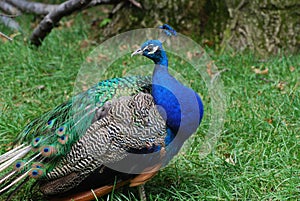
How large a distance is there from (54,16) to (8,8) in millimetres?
1598

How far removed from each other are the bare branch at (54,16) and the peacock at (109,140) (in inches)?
96.1

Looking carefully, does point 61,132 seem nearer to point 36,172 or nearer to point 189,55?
point 36,172

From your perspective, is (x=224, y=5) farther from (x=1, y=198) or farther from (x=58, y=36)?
(x=1, y=198)

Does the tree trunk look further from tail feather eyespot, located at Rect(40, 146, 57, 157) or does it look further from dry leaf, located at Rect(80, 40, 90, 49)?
tail feather eyespot, located at Rect(40, 146, 57, 157)

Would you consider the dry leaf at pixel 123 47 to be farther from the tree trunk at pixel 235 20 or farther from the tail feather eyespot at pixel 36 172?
the tail feather eyespot at pixel 36 172

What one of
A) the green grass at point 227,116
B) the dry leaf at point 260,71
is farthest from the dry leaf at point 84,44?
the dry leaf at point 260,71

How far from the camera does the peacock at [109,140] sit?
305 centimetres

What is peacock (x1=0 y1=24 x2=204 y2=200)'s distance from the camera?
3.05 metres

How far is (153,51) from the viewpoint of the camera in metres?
3.26

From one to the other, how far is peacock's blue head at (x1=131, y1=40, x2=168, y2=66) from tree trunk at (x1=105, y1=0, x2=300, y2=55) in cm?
262

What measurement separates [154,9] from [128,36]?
44 centimetres

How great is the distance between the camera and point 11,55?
223 inches

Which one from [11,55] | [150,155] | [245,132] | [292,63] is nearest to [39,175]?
[150,155]

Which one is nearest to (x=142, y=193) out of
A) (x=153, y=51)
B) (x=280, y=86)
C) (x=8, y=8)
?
(x=153, y=51)
